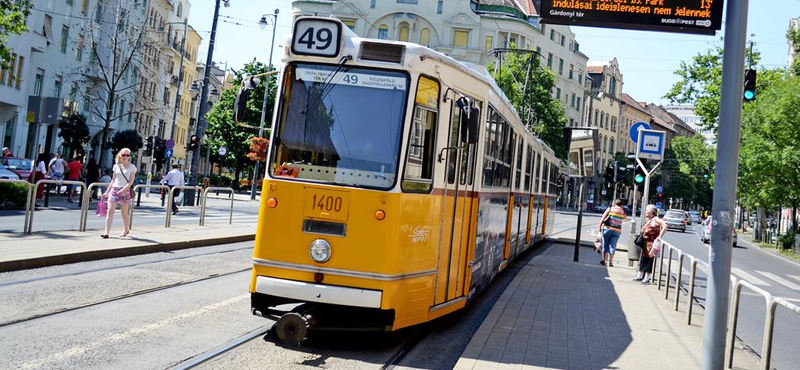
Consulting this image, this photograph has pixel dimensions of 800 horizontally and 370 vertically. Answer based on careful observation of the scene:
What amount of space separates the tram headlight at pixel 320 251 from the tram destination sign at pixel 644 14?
4.00m

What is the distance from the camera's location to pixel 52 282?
10.4 meters

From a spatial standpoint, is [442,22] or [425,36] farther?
[425,36]

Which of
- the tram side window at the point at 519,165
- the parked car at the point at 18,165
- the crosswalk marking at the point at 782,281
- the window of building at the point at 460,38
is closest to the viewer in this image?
the tram side window at the point at 519,165

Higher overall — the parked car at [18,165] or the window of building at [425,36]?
the window of building at [425,36]

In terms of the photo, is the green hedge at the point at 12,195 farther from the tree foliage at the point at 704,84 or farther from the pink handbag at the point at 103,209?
the tree foliage at the point at 704,84

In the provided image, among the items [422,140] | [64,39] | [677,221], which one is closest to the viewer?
[422,140]

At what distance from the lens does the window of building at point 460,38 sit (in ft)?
280

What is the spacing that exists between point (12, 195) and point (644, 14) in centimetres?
1870

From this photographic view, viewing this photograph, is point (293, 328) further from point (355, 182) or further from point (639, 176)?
point (639, 176)

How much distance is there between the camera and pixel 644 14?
30.6 feet

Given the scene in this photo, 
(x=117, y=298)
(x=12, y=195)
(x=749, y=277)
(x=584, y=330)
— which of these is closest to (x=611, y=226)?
(x=749, y=277)

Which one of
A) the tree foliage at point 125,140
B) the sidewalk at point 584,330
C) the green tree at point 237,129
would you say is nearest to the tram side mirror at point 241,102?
the sidewalk at point 584,330

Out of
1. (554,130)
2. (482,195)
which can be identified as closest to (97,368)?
(482,195)

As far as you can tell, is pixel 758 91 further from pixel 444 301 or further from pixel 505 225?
pixel 444 301
